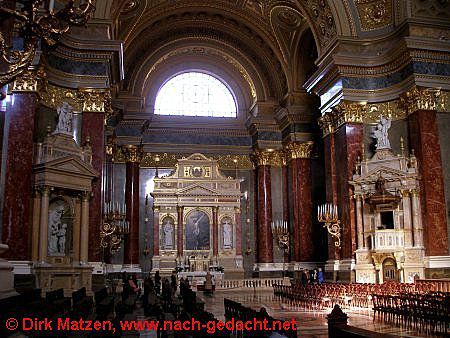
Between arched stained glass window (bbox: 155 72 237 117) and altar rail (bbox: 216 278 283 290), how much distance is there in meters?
9.72

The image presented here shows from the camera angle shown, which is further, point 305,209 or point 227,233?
point 227,233

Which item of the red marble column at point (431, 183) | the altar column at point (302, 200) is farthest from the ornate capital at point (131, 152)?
the red marble column at point (431, 183)

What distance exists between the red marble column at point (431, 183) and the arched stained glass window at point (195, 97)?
12299 mm

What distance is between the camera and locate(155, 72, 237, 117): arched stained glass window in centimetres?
Answer: 2683

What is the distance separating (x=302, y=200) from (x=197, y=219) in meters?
5.16

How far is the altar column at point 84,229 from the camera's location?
48.6ft

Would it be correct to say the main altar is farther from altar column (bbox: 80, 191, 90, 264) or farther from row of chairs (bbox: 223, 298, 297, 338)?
row of chairs (bbox: 223, 298, 297, 338)

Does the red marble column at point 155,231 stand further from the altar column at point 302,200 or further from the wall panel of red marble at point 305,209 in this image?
the wall panel of red marble at point 305,209

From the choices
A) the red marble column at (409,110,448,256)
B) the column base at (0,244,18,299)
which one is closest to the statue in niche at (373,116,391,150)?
the red marble column at (409,110,448,256)

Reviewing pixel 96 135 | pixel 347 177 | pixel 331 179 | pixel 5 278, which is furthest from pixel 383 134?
pixel 5 278

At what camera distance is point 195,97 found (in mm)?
27188

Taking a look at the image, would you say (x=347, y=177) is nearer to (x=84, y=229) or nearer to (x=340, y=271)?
(x=340, y=271)

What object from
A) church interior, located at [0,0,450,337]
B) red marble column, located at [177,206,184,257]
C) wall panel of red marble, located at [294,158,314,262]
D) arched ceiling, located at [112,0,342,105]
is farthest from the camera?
red marble column, located at [177,206,184,257]

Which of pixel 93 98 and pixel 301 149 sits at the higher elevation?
pixel 93 98
